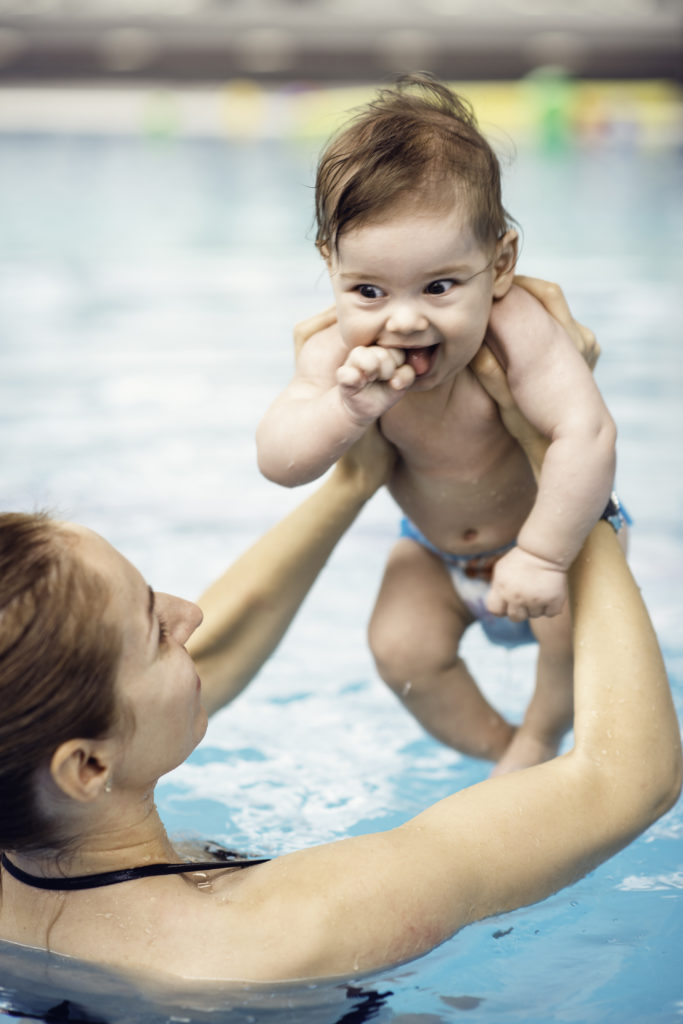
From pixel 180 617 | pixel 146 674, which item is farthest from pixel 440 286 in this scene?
pixel 146 674

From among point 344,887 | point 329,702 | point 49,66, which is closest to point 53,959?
point 344,887

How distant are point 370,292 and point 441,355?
0.47 ft

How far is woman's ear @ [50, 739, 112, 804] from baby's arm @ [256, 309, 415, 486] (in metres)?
0.59

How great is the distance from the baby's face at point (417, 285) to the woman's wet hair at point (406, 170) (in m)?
0.02

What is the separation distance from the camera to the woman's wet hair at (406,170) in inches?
73.9

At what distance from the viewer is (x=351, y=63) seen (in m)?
19.0

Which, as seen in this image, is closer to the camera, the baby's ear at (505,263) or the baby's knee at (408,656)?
the baby's ear at (505,263)

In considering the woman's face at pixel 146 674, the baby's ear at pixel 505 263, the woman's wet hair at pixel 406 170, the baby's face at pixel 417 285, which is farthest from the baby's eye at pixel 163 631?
the baby's ear at pixel 505 263

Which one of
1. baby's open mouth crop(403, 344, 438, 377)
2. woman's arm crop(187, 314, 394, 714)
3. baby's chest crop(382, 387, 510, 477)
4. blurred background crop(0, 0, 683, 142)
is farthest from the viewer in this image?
blurred background crop(0, 0, 683, 142)

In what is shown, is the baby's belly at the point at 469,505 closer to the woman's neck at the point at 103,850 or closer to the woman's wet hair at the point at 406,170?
the woman's wet hair at the point at 406,170

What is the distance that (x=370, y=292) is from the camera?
6.33ft

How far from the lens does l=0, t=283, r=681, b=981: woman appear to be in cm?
153

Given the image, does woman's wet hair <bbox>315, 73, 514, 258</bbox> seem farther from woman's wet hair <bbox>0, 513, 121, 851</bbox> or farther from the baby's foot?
the baby's foot

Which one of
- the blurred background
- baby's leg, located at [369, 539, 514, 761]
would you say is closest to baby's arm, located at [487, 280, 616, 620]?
baby's leg, located at [369, 539, 514, 761]
